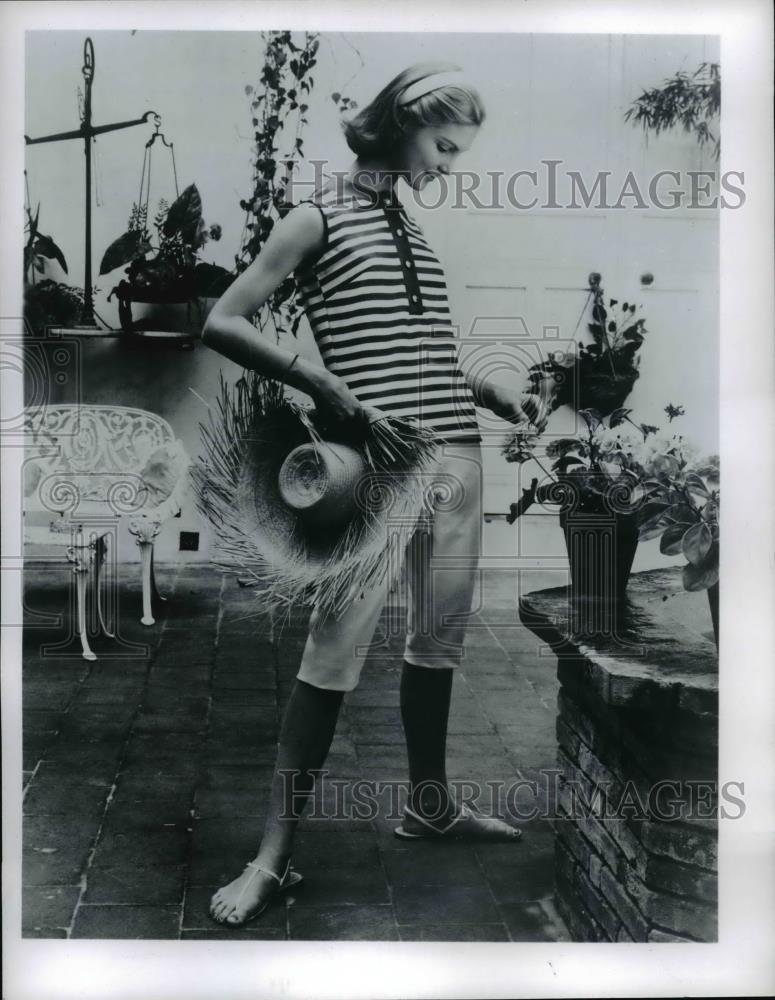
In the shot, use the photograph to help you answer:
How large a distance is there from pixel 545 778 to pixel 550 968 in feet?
1.48

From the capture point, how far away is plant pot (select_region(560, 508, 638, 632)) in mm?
2588

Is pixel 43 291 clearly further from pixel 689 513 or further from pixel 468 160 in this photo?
pixel 689 513

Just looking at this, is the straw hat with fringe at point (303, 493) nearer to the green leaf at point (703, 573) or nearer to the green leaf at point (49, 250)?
the green leaf at point (49, 250)

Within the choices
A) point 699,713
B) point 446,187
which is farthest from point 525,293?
point 699,713

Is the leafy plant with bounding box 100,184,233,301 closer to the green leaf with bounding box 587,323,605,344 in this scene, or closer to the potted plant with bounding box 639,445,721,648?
the green leaf with bounding box 587,323,605,344

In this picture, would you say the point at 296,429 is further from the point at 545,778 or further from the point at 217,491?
the point at 545,778

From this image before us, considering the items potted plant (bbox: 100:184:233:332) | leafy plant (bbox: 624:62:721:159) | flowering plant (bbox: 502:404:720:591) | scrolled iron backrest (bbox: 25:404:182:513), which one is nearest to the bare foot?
scrolled iron backrest (bbox: 25:404:182:513)

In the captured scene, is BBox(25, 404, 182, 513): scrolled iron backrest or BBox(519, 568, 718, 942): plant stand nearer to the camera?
BBox(519, 568, 718, 942): plant stand

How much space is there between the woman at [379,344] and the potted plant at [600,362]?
82 mm

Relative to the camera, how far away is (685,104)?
259cm

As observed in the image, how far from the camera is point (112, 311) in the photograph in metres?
2.58

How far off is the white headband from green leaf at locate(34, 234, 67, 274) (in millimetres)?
897

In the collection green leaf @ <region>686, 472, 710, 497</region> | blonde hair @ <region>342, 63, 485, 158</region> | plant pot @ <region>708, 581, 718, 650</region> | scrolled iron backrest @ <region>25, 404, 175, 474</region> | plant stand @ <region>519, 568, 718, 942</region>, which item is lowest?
plant stand @ <region>519, 568, 718, 942</region>

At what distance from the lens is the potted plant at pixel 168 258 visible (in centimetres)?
255
